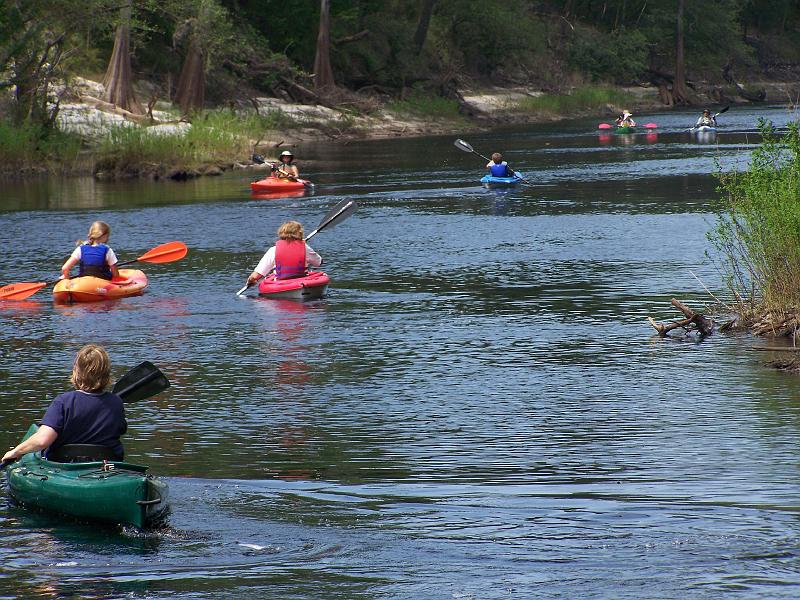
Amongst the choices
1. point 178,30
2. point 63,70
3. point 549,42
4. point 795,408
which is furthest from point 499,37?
point 795,408

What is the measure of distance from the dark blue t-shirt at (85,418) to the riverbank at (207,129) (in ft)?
58.7

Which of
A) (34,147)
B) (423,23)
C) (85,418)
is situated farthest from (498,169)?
(423,23)

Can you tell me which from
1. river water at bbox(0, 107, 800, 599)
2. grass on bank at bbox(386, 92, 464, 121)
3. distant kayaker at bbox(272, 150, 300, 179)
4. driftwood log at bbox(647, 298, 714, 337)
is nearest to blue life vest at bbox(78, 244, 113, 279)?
river water at bbox(0, 107, 800, 599)

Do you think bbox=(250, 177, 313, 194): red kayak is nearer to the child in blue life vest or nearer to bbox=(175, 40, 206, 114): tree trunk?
the child in blue life vest

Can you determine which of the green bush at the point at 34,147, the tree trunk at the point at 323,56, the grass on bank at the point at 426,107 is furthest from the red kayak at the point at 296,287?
the grass on bank at the point at 426,107

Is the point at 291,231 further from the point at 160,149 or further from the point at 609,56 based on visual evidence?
the point at 609,56

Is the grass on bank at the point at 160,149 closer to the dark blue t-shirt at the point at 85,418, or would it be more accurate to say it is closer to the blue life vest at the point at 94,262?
the blue life vest at the point at 94,262

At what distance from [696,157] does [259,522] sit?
36393mm

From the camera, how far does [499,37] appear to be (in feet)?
247

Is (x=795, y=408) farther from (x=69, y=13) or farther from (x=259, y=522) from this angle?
(x=69, y=13)

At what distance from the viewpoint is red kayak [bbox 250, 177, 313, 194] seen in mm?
33719

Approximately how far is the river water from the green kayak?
149 mm

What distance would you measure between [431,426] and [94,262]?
834 cm

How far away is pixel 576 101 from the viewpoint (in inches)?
3105
